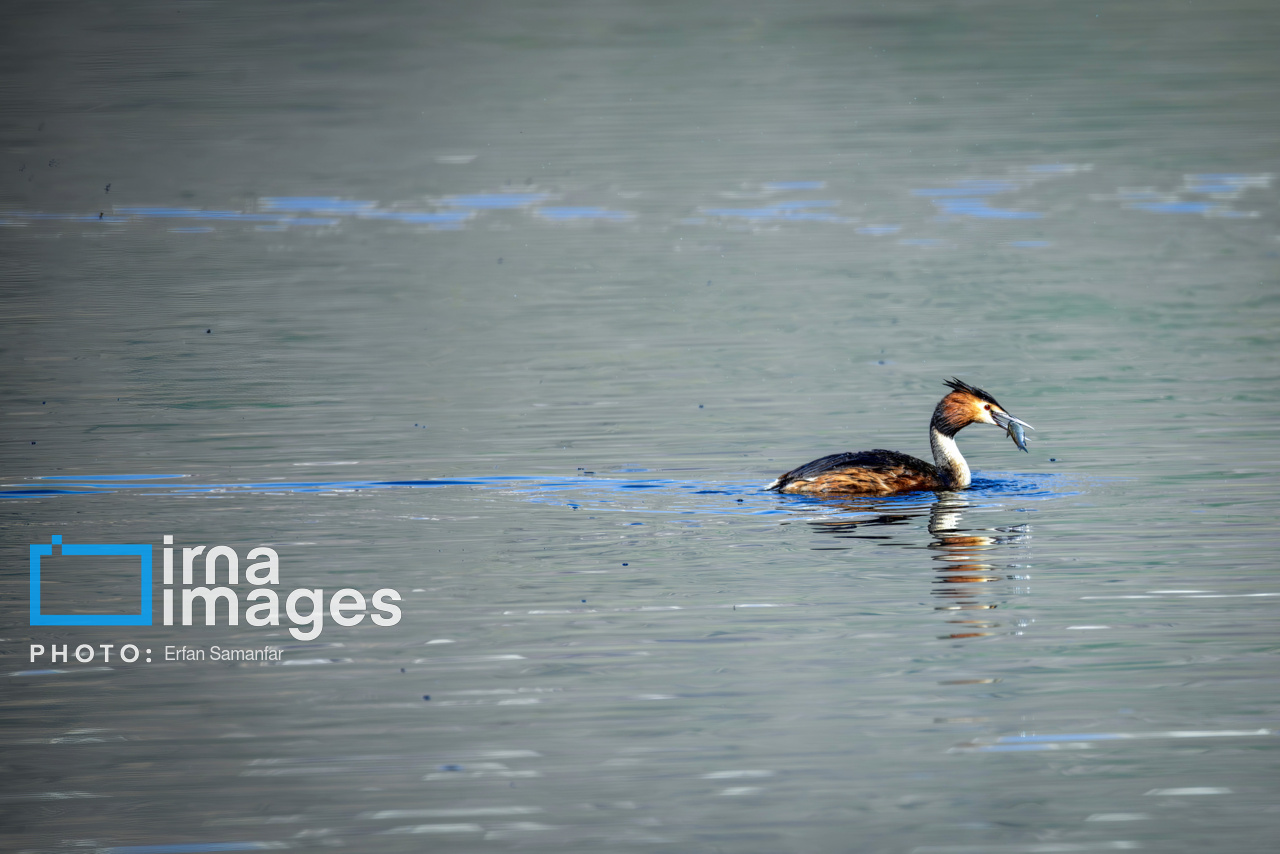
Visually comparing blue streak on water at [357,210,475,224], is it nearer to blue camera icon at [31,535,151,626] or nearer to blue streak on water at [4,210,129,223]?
blue streak on water at [4,210,129,223]

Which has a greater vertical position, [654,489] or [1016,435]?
[1016,435]

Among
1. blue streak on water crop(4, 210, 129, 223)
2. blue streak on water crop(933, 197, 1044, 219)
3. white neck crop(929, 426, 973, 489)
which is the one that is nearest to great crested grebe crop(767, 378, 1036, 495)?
white neck crop(929, 426, 973, 489)

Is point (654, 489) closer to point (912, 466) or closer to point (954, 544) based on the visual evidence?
point (912, 466)

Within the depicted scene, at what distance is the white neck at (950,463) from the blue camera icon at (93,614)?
5.74 metres

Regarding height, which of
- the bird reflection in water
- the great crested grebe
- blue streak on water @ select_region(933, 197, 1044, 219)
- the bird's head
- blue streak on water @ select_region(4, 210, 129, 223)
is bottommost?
the bird reflection in water

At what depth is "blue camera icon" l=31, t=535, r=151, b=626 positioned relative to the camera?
10953 mm

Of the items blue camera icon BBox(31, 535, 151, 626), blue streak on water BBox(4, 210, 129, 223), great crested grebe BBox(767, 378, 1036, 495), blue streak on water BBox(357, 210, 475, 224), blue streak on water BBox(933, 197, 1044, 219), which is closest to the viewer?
blue camera icon BBox(31, 535, 151, 626)

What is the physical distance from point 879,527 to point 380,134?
101 ft

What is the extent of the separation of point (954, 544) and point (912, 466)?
5.94 ft

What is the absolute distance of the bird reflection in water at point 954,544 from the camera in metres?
10.8

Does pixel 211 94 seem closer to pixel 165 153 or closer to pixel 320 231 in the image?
pixel 165 153

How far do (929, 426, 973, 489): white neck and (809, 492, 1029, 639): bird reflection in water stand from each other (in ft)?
0.51

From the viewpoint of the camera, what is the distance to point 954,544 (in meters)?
12.4

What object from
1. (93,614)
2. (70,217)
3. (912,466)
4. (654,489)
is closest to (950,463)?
(912,466)
